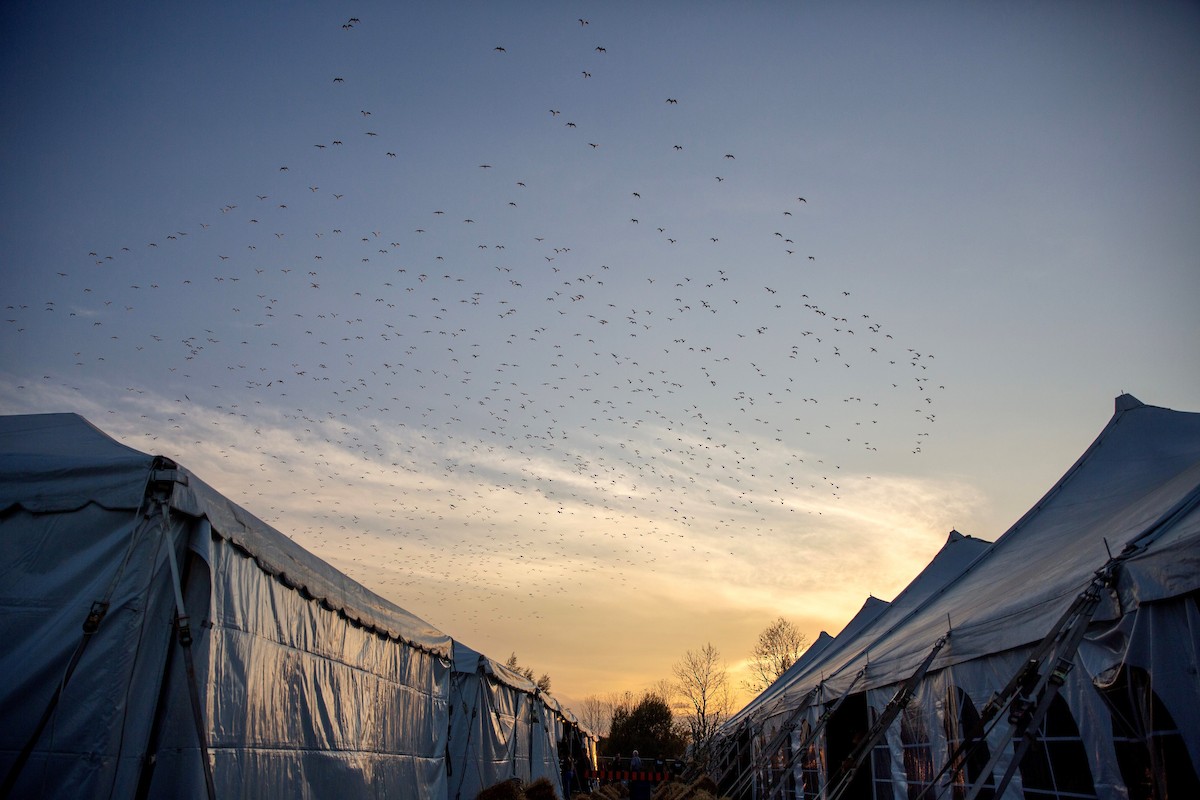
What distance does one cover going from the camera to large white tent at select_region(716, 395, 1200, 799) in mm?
3768

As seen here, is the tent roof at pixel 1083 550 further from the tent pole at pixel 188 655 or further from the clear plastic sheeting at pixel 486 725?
the clear plastic sheeting at pixel 486 725

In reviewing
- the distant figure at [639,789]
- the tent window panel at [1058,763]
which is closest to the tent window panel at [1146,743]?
the tent window panel at [1058,763]

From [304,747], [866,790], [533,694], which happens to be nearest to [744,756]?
[533,694]

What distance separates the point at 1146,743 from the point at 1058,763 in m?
1.07

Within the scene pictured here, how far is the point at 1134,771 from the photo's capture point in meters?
3.99

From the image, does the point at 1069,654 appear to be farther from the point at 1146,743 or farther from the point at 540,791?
the point at 540,791

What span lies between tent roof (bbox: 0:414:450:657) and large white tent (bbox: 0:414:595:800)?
10 millimetres

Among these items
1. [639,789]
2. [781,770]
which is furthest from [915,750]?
[639,789]

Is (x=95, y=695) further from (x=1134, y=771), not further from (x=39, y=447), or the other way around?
(x=1134, y=771)

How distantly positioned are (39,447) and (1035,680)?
578 cm

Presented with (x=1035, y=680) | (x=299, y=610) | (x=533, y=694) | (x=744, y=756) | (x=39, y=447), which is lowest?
(x=744, y=756)

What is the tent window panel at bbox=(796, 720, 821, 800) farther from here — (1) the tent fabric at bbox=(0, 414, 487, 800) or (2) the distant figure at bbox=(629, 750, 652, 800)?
(2) the distant figure at bbox=(629, 750, 652, 800)

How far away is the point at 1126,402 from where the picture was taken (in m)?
8.00

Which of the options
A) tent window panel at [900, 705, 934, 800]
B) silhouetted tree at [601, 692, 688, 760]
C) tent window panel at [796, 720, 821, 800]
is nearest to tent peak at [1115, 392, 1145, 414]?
tent window panel at [900, 705, 934, 800]
